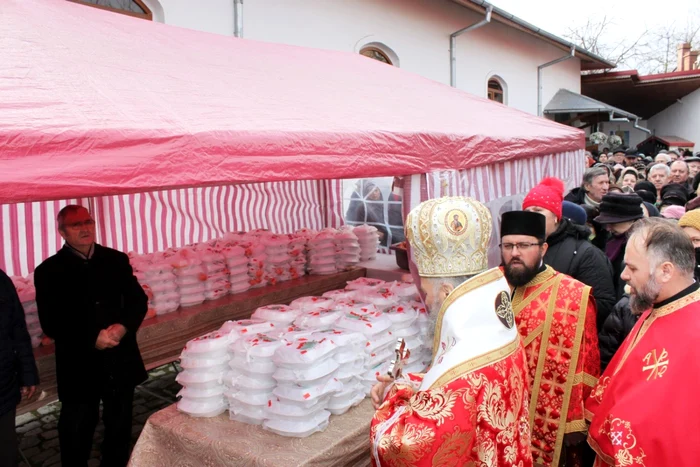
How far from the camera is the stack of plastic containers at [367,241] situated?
19.4 feet

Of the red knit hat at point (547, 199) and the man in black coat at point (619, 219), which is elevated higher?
the red knit hat at point (547, 199)

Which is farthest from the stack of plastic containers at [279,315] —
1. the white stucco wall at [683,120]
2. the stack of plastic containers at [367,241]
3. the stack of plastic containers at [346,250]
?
the white stucco wall at [683,120]

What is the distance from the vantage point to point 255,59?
14.4 feet

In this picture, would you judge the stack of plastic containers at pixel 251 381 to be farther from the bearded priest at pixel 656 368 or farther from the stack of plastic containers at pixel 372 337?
the bearded priest at pixel 656 368

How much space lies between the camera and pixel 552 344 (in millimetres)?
2588

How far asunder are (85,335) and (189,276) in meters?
1.27

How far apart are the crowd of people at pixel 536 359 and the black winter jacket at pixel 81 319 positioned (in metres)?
2.01

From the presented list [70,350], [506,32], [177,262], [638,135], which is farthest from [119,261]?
[638,135]

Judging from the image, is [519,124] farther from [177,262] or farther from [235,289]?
[177,262]

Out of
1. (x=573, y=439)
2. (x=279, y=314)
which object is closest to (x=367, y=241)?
(x=279, y=314)

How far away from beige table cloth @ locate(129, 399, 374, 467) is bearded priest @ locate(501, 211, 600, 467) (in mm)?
884

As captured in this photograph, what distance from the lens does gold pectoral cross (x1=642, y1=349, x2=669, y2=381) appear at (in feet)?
5.87

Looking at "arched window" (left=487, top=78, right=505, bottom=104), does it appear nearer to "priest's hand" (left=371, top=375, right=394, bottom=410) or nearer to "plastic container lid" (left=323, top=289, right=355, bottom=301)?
"plastic container lid" (left=323, top=289, right=355, bottom=301)

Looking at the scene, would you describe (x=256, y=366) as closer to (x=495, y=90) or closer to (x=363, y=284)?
(x=363, y=284)
